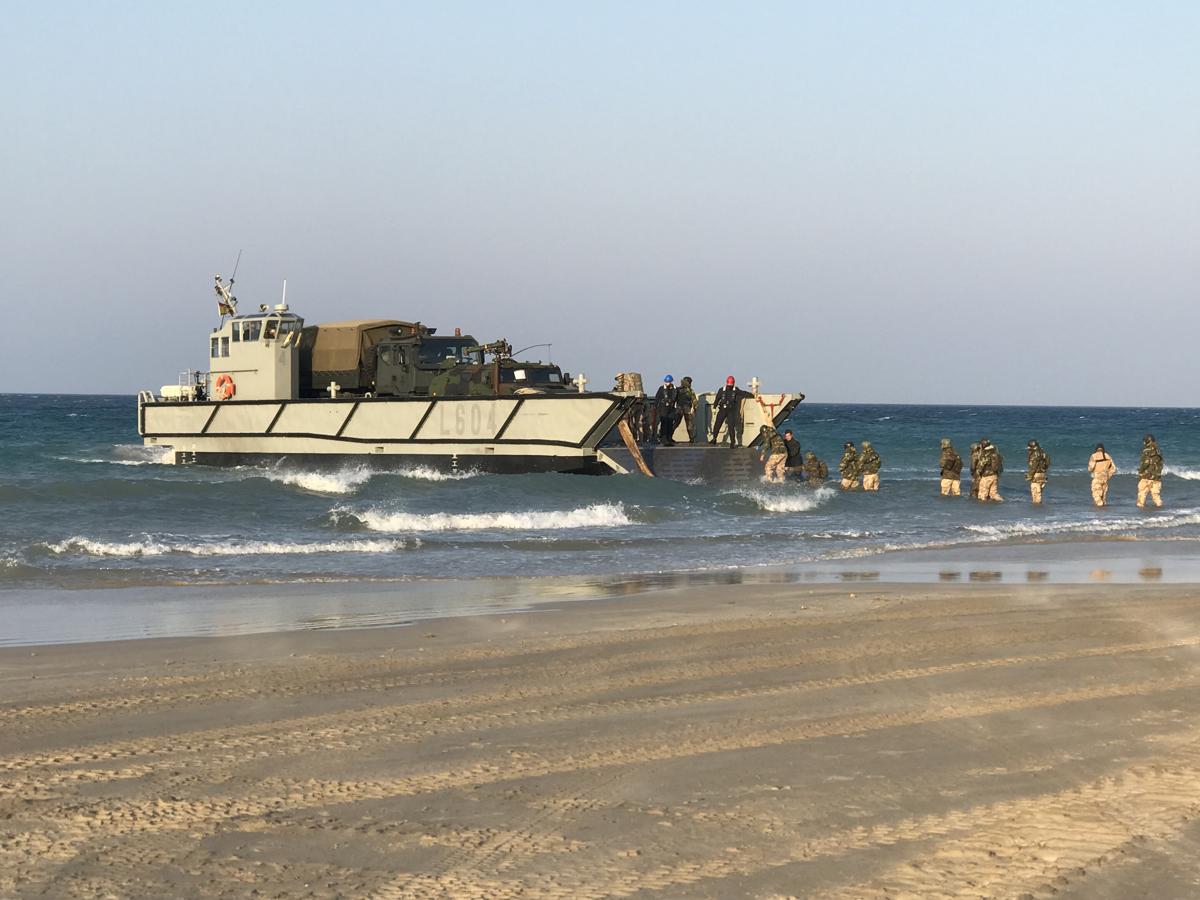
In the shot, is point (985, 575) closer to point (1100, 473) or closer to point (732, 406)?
point (1100, 473)

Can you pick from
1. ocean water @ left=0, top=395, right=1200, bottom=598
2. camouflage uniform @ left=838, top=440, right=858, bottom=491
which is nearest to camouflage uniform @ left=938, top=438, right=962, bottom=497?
ocean water @ left=0, top=395, right=1200, bottom=598

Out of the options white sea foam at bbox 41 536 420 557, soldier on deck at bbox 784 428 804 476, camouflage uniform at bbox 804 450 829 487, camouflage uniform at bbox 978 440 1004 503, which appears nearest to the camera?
white sea foam at bbox 41 536 420 557

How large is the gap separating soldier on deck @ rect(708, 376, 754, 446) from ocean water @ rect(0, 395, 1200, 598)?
2282mm

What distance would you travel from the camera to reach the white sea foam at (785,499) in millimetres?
24094

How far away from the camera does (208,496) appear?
23172 mm

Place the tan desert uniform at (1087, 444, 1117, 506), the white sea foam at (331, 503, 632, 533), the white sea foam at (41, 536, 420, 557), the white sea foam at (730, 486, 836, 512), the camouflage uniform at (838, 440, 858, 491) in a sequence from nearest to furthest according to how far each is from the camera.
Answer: the white sea foam at (41, 536, 420, 557), the white sea foam at (331, 503, 632, 533), the white sea foam at (730, 486, 836, 512), the tan desert uniform at (1087, 444, 1117, 506), the camouflage uniform at (838, 440, 858, 491)

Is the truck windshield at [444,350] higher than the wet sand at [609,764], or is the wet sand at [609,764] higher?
the truck windshield at [444,350]

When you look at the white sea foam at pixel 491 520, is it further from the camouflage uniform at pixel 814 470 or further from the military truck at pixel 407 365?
the camouflage uniform at pixel 814 470

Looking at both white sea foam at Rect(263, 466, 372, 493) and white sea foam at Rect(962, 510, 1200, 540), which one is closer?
white sea foam at Rect(962, 510, 1200, 540)

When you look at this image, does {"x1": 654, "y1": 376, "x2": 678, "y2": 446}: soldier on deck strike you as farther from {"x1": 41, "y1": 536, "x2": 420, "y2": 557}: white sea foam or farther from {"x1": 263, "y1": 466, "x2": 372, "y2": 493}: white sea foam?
{"x1": 41, "y1": 536, "x2": 420, "y2": 557}: white sea foam

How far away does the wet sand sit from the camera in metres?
4.18

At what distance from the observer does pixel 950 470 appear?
91.9 ft

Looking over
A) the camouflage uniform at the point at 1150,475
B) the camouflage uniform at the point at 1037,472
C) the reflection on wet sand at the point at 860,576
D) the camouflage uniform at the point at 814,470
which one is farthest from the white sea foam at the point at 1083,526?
the camouflage uniform at the point at 814,470

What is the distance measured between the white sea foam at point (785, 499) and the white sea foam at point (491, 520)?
125 inches
